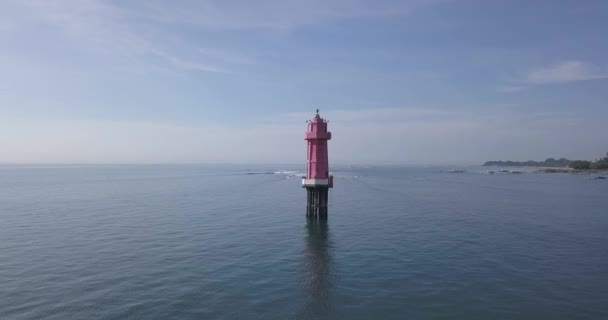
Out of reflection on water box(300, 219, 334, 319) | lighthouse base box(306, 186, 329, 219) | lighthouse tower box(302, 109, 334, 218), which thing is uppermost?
lighthouse tower box(302, 109, 334, 218)

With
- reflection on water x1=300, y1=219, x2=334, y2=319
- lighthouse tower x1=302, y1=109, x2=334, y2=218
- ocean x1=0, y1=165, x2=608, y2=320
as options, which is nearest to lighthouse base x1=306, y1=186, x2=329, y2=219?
lighthouse tower x1=302, y1=109, x2=334, y2=218

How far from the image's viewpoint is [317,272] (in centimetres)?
2281

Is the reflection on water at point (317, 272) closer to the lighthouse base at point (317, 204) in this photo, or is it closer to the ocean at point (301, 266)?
the ocean at point (301, 266)

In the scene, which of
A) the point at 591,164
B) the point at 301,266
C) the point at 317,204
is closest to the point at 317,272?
the point at 301,266

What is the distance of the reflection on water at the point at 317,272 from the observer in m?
17.6

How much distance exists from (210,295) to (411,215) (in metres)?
31.4

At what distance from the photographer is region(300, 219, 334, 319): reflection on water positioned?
17.6m

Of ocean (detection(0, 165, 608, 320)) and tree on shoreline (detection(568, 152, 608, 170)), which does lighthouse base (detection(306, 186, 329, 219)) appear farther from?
tree on shoreline (detection(568, 152, 608, 170))

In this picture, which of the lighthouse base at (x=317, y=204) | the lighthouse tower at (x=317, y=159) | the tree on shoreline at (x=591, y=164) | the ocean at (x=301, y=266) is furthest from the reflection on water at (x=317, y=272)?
the tree on shoreline at (x=591, y=164)

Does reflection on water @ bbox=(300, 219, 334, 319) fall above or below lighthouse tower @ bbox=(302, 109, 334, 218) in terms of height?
below

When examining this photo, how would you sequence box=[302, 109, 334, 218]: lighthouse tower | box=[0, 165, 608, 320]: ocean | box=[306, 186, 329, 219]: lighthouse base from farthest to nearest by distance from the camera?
box=[306, 186, 329, 219]: lighthouse base < box=[302, 109, 334, 218]: lighthouse tower < box=[0, 165, 608, 320]: ocean

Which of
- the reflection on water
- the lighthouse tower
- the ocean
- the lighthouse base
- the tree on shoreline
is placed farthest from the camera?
the tree on shoreline

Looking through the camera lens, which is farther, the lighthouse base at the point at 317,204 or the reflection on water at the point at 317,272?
the lighthouse base at the point at 317,204

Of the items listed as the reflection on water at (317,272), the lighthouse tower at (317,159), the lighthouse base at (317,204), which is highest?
the lighthouse tower at (317,159)
